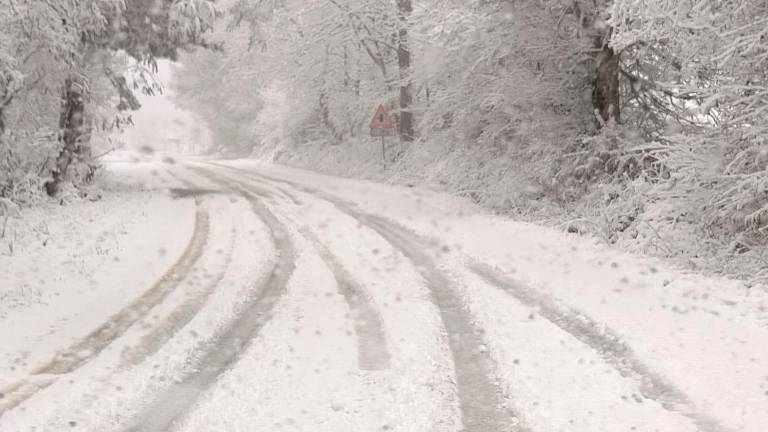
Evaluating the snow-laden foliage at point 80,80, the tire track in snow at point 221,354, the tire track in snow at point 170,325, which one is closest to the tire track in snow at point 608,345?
the tire track in snow at point 221,354

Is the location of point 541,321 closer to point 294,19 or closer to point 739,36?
point 739,36

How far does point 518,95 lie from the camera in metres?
14.3

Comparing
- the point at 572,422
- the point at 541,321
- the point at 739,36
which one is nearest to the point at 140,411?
the point at 572,422

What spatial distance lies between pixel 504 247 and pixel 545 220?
3337 mm

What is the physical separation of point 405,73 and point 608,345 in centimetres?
1874

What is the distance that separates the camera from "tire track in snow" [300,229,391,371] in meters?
5.30

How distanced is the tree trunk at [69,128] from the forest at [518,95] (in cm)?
5

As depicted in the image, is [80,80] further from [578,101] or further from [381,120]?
[578,101]

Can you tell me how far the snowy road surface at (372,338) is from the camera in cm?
427

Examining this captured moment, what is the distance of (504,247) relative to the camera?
10.3 metres

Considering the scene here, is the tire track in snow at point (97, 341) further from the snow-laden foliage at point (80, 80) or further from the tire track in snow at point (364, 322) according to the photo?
the snow-laden foliage at point (80, 80)

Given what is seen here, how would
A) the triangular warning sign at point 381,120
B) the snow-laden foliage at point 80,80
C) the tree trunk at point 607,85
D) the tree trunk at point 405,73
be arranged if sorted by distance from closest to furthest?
the tree trunk at point 607,85
the snow-laden foliage at point 80,80
the tree trunk at point 405,73
the triangular warning sign at point 381,120

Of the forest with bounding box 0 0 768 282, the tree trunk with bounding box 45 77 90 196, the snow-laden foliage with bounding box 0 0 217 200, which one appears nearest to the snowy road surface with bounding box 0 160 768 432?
the forest with bounding box 0 0 768 282

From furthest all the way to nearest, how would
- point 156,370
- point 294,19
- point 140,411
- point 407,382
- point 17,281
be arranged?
point 294,19, point 17,281, point 156,370, point 407,382, point 140,411
